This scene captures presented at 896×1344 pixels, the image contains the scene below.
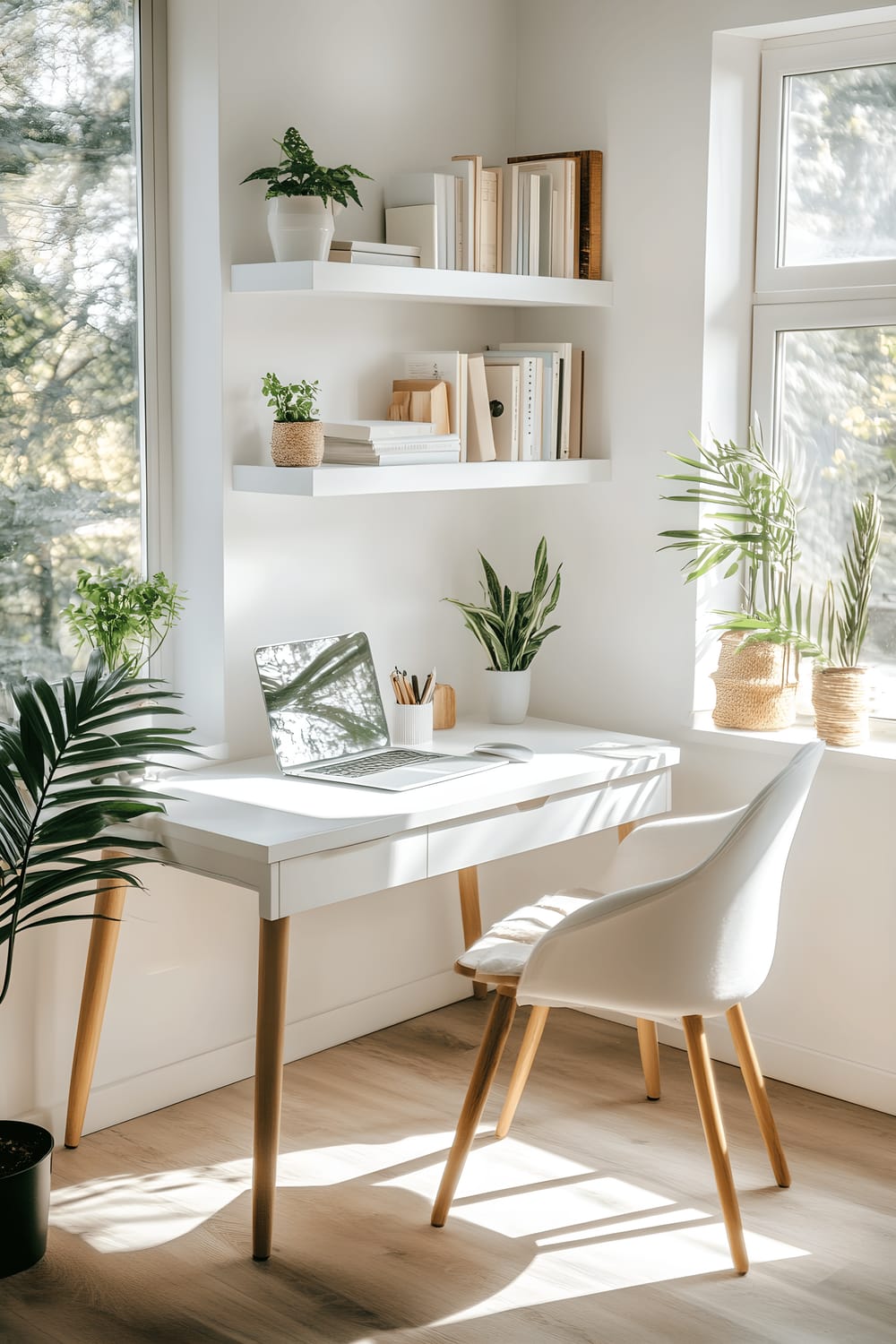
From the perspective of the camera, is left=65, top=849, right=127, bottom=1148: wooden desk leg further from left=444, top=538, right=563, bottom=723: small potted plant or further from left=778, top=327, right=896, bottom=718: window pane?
left=778, top=327, right=896, bottom=718: window pane

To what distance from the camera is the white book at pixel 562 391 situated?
3334mm

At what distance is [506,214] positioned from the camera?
3264 mm

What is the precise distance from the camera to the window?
306cm

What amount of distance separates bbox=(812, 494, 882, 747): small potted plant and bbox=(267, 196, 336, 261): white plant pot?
4.05 ft

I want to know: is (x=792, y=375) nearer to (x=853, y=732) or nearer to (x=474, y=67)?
(x=853, y=732)

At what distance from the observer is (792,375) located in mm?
3250

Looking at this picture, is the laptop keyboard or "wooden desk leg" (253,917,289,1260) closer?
"wooden desk leg" (253,917,289,1260)

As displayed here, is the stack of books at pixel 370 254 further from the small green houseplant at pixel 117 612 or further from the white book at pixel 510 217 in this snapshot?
the small green houseplant at pixel 117 612

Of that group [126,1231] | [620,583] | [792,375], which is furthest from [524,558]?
[126,1231]

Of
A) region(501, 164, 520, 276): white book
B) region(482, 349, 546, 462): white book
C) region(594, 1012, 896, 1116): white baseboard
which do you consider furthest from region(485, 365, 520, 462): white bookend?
region(594, 1012, 896, 1116): white baseboard

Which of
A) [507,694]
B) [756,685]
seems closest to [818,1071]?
[756,685]

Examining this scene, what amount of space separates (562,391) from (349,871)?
1.38 m

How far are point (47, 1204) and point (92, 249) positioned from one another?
1.76 m

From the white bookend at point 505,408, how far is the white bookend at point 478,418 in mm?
32
